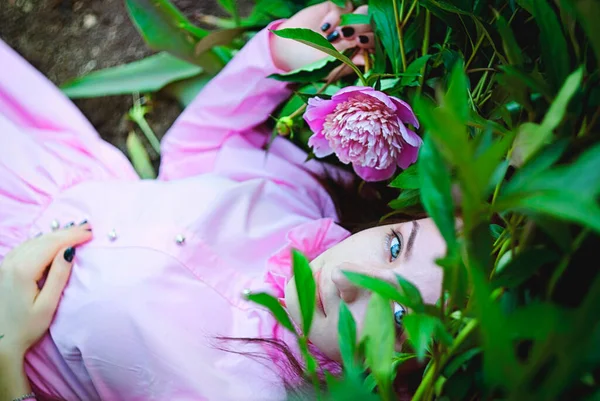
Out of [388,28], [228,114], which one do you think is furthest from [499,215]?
[228,114]

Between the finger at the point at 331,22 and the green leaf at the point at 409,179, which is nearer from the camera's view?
the green leaf at the point at 409,179

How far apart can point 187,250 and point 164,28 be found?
0.43m

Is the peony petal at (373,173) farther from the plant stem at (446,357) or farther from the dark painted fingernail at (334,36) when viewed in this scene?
the plant stem at (446,357)

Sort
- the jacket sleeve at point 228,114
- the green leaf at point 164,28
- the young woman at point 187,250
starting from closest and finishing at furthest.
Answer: the young woman at point 187,250 → the jacket sleeve at point 228,114 → the green leaf at point 164,28

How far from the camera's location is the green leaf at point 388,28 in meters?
0.70

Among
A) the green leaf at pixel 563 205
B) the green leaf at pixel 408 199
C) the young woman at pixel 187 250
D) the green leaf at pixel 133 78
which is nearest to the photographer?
the green leaf at pixel 563 205

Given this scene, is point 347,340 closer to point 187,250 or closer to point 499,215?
point 499,215

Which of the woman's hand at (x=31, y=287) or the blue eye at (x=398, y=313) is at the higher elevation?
the blue eye at (x=398, y=313)

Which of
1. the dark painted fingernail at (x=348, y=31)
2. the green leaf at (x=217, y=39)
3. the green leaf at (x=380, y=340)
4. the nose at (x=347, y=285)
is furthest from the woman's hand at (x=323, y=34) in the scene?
the green leaf at (x=380, y=340)

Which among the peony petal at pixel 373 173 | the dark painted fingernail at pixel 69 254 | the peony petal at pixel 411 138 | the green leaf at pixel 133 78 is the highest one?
the peony petal at pixel 411 138

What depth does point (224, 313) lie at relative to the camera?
803mm

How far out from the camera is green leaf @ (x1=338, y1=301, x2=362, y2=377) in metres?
0.39

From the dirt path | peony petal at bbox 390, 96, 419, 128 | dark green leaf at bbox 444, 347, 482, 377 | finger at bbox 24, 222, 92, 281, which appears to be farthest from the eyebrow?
the dirt path

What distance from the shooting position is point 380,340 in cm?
41
